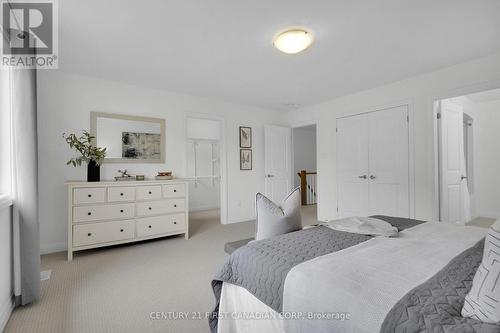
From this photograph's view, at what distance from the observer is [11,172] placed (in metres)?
1.90

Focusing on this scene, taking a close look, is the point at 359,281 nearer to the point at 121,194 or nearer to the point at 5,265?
the point at 5,265

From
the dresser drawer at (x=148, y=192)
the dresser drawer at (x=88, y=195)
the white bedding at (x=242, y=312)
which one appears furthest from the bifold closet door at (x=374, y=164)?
the dresser drawer at (x=88, y=195)

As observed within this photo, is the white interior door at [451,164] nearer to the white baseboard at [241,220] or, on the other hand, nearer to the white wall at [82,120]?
the white baseboard at [241,220]

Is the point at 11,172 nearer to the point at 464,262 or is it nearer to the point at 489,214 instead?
the point at 464,262

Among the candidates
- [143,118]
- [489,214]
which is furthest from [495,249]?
[489,214]

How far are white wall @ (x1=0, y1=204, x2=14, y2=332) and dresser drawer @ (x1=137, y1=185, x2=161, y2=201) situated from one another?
1.54 m

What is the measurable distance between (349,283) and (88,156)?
3537mm

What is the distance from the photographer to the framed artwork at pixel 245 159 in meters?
4.98

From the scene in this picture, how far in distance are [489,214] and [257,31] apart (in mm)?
5883

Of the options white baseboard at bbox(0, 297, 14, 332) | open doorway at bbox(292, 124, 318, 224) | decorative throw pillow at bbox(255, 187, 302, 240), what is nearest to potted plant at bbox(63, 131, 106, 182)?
white baseboard at bbox(0, 297, 14, 332)

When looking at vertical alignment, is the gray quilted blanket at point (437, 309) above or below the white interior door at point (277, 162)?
below

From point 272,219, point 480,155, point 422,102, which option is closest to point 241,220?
point 272,219

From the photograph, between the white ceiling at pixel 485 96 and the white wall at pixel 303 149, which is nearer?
the white ceiling at pixel 485 96

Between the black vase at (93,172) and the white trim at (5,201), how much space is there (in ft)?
4.65
